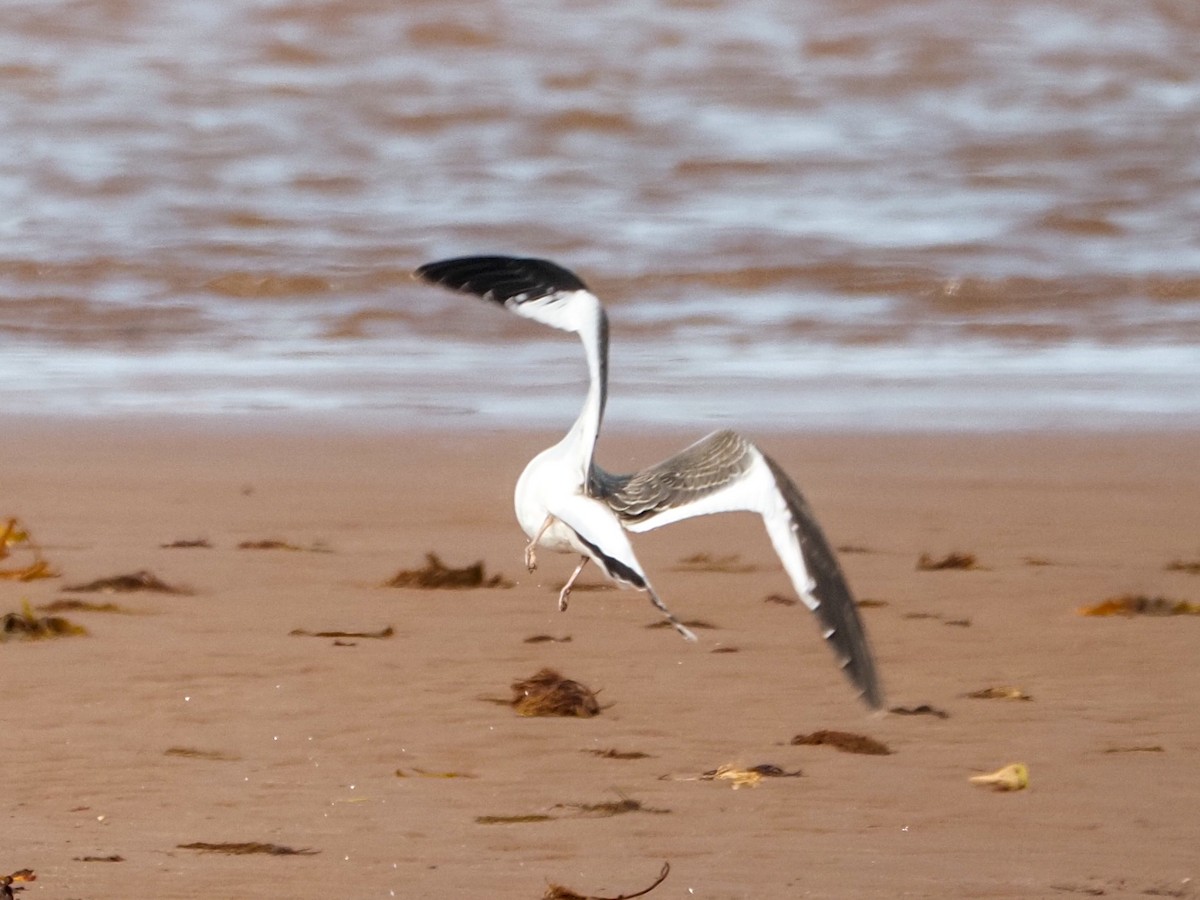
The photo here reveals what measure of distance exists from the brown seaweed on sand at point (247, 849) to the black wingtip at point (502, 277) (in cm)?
102

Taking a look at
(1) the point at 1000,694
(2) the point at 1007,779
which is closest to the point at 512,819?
(2) the point at 1007,779

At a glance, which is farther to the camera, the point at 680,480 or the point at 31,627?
the point at 31,627

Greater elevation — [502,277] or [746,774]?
[502,277]

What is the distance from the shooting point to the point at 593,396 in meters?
3.56

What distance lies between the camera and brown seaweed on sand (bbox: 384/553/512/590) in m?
5.59

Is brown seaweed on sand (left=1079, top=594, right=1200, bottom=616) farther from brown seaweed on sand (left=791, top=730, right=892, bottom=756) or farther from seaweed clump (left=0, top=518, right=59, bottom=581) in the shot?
seaweed clump (left=0, top=518, right=59, bottom=581)

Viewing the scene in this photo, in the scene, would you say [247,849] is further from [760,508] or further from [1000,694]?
[1000,694]

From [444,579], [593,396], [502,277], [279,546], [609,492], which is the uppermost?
[502,277]

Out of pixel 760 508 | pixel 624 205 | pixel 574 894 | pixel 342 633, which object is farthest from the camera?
pixel 624 205

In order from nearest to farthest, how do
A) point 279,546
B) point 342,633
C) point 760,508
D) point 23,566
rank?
point 760,508 < point 342,633 < point 23,566 < point 279,546

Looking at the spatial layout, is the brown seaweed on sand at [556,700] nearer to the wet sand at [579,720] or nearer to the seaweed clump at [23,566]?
the wet sand at [579,720]

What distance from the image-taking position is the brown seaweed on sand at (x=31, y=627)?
16.0ft

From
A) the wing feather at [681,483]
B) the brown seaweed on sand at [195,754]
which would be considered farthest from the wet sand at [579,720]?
the wing feather at [681,483]

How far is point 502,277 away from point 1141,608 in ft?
8.11
